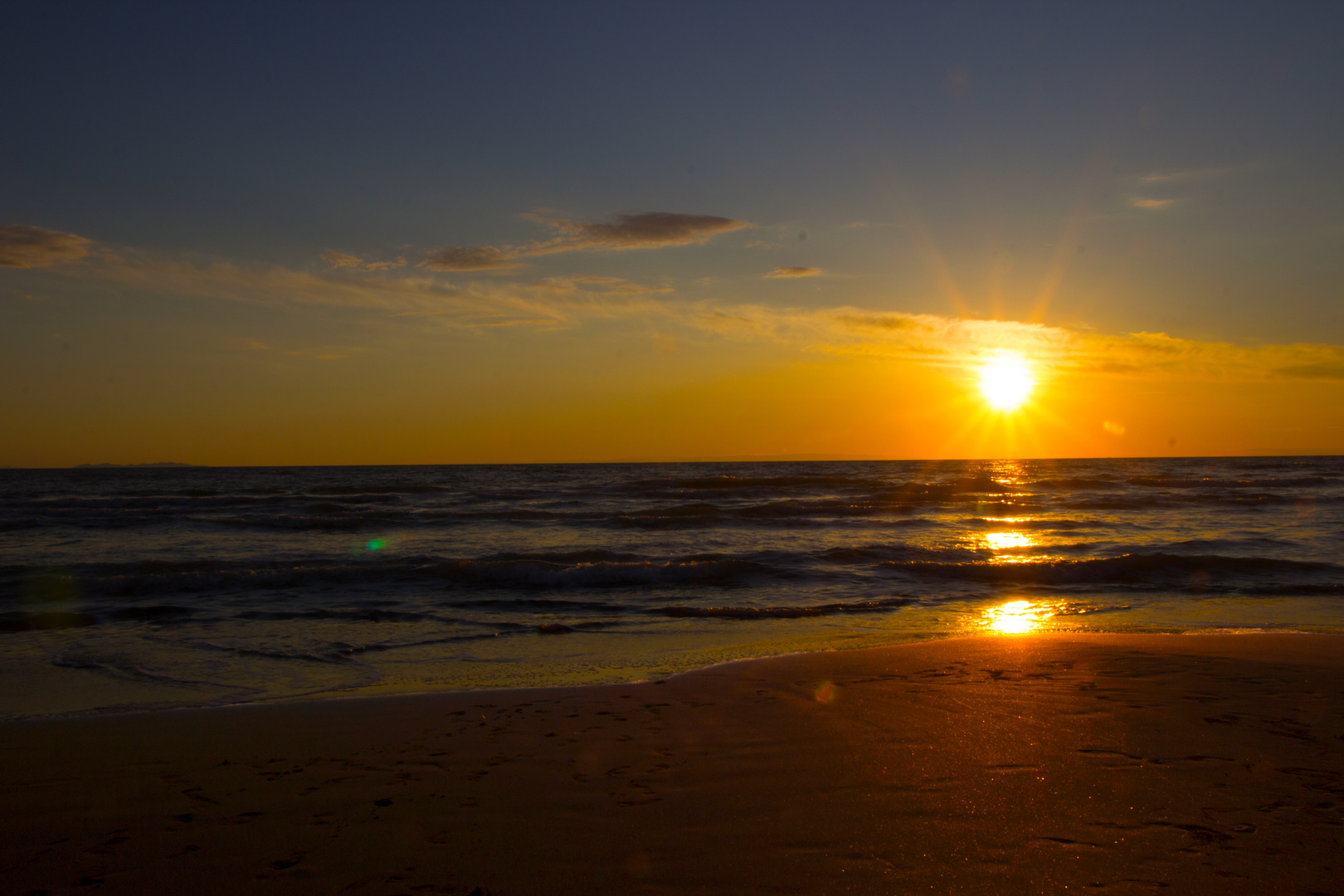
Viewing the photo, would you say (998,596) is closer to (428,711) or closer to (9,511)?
(428,711)

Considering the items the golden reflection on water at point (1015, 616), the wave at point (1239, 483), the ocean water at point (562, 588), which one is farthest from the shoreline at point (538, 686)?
the wave at point (1239, 483)

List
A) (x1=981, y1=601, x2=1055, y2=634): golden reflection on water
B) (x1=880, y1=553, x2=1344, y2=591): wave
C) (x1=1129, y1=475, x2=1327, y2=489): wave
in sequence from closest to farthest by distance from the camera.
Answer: (x1=981, y1=601, x2=1055, y2=634): golden reflection on water → (x1=880, y1=553, x2=1344, y2=591): wave → (x1=1129, y1=475, x2=1327, y2=489): wave

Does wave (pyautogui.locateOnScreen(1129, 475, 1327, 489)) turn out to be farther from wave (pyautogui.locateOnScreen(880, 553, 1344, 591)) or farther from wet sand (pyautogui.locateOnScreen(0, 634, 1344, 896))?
wet sand (pyautogui.locateOnScreen(0, 634, 1344, 896))

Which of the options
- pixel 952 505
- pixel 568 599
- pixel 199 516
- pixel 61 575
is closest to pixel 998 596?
pixel 568 599

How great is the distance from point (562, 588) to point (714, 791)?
10255mm

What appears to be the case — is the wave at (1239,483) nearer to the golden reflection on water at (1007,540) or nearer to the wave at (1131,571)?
the golden reflection on water at (1007,540)

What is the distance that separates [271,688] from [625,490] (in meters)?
40.0

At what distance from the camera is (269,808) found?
14.6 ft

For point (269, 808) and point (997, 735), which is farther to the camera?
point (997, 735)

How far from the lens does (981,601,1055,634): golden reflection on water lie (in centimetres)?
1035

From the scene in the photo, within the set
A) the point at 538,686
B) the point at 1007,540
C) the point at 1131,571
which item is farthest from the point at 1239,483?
the point at 538,686

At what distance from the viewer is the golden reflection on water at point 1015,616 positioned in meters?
10.4

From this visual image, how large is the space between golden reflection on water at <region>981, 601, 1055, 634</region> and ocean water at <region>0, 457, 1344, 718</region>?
80 mm

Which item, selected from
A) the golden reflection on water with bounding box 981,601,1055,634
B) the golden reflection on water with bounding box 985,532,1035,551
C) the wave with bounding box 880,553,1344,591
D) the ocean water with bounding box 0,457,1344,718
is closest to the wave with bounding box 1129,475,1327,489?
the ocean water with bounding box 0,457,1344,718
